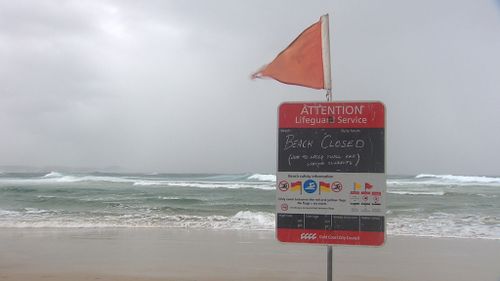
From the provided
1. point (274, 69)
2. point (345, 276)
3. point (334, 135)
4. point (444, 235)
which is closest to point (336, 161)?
point (334, 135)

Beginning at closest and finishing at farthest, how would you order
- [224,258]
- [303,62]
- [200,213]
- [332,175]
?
[332,175] < [303,62] < [224,258] < [200,213]

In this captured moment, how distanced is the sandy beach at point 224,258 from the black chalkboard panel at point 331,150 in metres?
4.29

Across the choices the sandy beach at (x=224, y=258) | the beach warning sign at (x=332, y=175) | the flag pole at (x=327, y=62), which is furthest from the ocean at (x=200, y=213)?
the beach warning sign at (x=332, y=175)

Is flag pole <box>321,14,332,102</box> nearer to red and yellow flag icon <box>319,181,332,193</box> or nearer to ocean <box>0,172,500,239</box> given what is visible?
red and yellow flag icon <box>319,181,332,193</box>

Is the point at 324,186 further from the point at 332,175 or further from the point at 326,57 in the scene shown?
the point at 326,57

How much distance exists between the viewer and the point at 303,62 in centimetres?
400

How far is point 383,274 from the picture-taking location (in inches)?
311

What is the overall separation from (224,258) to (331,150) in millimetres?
6098

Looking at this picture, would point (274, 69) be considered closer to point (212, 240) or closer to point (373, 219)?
point (373, 219)

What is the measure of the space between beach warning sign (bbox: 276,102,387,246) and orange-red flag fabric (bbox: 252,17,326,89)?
1.08 ft

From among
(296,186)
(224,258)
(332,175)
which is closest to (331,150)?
(332,175)

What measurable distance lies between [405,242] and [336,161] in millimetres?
8640

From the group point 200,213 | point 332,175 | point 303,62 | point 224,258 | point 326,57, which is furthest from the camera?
point 200,213

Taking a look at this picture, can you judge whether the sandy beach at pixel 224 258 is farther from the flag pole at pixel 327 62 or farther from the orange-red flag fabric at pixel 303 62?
the orange-red flag fabric at pixel 303 62
